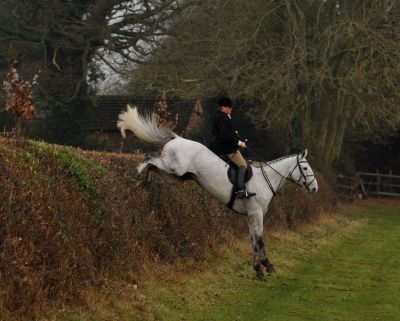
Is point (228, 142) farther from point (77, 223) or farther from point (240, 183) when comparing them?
point (77, 223)

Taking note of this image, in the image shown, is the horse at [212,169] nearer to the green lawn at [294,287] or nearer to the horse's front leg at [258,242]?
the horse's front leg at [258,242]

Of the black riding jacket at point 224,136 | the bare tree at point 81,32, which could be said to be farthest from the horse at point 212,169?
the bare tree at point 81,32

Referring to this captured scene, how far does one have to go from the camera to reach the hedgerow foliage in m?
7.03

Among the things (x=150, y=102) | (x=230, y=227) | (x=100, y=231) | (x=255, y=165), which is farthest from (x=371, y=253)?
(x=150, y=102)

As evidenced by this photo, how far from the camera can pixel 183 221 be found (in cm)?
1249

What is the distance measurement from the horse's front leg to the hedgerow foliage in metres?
0.98

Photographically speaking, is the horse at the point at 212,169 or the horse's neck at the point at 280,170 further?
the horse's neck at the point at 280,170

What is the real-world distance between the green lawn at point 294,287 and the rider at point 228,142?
66.5 inches

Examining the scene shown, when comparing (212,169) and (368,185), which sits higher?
(212,169)

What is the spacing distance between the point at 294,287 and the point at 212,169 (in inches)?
110

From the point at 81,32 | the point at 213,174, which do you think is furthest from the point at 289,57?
the point at 213,174

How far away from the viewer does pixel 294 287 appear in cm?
1281

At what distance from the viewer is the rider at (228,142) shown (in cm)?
1207

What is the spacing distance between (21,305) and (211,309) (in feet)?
12.7
